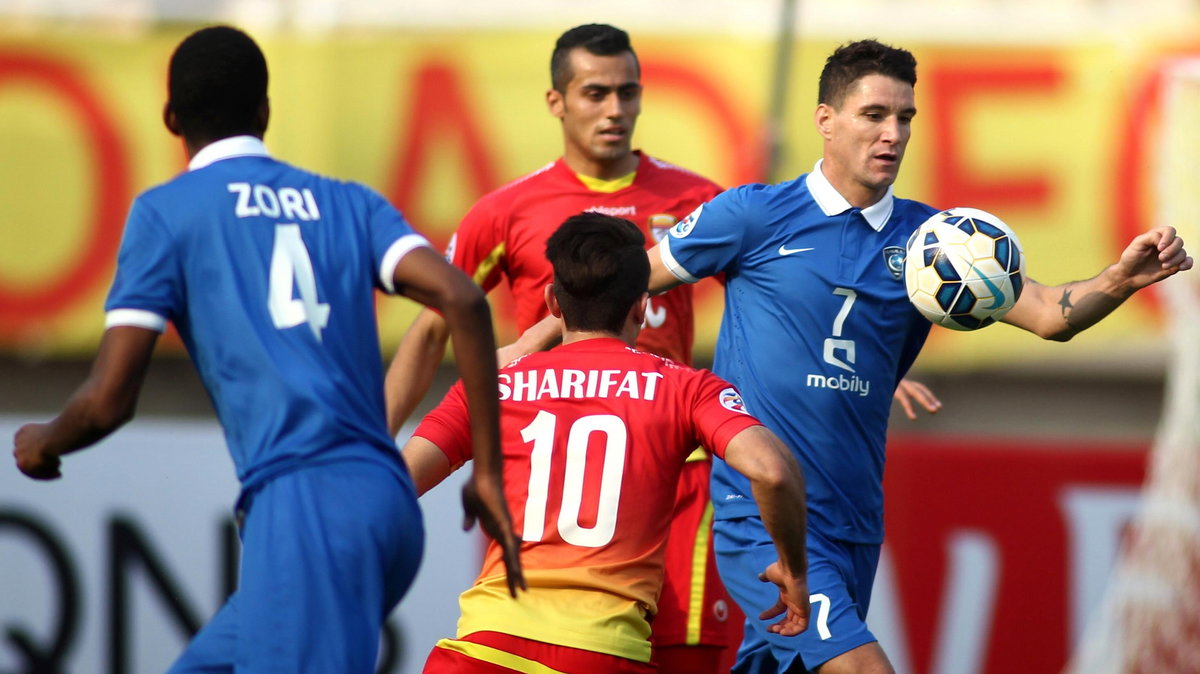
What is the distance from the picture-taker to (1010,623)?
9.80 metres

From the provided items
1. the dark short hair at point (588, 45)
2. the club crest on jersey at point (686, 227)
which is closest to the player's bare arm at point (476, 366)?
the club crest on jersey at point (686, 227)

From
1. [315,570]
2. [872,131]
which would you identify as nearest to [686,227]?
[872,131]

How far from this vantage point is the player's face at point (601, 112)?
20.8ft

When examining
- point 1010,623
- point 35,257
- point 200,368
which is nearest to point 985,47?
point 1010,623

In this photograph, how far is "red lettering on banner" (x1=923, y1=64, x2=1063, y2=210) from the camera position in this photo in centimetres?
1058

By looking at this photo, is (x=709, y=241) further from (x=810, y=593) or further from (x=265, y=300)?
(x=265, y=300)

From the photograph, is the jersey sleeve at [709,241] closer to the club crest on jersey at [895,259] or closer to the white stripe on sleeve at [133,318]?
the club crest on jersey at [895,259]

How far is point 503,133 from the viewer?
10.6 meters

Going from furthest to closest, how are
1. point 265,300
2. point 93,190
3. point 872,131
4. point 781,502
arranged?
point 93,190 → point 872,131 → point 781,502 → point 265,300

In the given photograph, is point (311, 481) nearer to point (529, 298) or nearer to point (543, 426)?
point (543, 426)

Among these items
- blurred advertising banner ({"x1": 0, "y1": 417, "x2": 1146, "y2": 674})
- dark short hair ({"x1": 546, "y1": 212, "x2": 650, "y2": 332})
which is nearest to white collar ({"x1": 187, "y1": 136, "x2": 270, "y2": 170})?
dark short hair ({"x1": 546, "y1": 212, "x2": 650, "y2": 332})

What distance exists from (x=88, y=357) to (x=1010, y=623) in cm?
590

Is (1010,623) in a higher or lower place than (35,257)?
lower

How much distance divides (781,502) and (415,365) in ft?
7.24
